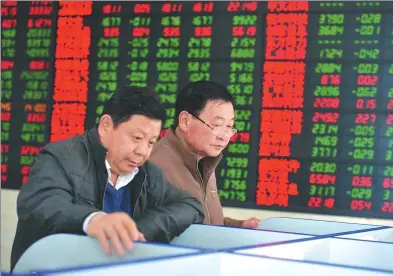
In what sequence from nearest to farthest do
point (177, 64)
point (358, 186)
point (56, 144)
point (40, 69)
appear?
point (56, 144)
point (358, 186)
point (177, 64)
point (40, 69)

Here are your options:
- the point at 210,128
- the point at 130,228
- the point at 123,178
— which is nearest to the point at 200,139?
the point at 210,128

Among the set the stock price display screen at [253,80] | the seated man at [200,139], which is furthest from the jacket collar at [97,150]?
the stock price display screen at [253,80]

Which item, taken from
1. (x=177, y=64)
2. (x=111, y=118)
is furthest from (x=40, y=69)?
Result: (x=111, y=118)

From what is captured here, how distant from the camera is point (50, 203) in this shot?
1.23 m

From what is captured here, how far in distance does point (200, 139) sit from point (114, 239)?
1.17 m

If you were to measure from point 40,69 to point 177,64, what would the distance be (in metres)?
0.86

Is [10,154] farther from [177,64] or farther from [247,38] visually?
[247,38]

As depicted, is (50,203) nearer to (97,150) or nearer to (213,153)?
(97,150)

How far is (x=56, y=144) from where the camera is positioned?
1.40 m

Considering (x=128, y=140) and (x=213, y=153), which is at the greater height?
(x=128, y=140)

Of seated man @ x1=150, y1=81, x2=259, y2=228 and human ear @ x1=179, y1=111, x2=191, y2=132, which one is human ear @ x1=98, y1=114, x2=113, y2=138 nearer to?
seated man @ x1=150, y1=81, x2=259, y2=228

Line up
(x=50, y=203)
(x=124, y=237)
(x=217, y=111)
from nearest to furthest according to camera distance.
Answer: (x=124, y=237)
(x=50, y=203)
(x=217, y=111)

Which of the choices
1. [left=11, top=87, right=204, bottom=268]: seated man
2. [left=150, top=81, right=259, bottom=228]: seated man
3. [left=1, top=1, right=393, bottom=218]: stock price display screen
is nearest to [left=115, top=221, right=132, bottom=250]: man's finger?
[left=11, top=87, right=204, bottom=268]: seated man

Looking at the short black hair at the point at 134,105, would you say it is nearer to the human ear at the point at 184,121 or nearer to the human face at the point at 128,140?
the human face at the point at 128,140
